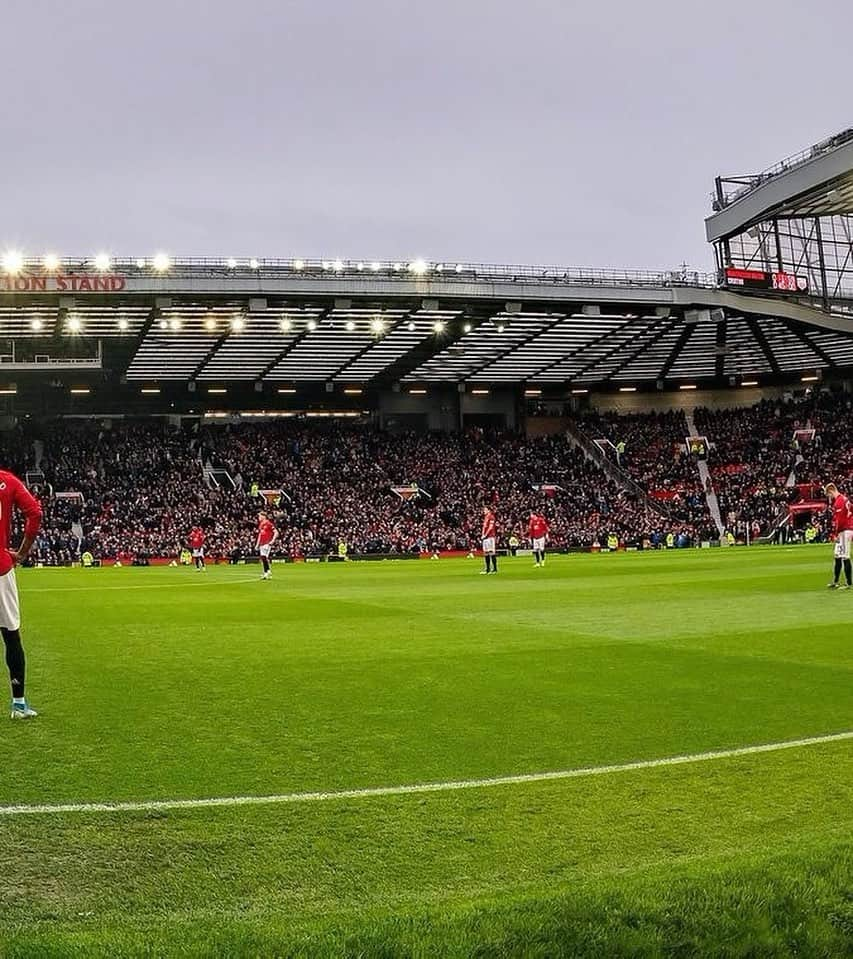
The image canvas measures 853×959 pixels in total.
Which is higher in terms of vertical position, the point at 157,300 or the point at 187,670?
the point at 157,300

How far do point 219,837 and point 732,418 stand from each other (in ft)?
245

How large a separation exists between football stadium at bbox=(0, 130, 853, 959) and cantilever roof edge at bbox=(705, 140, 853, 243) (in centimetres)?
20

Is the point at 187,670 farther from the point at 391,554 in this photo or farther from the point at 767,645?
the point at 391,554

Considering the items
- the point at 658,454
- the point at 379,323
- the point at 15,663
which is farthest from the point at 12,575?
the point at 658,454

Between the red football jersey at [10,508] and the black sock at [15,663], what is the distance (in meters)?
0.58

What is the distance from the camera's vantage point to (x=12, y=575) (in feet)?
29.1

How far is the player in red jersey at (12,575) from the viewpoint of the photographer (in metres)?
8.59

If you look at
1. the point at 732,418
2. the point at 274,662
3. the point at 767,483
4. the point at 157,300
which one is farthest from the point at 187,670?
the point at 732,418

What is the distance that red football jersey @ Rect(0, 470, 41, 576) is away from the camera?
863 centimetres

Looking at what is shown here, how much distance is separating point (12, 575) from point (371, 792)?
4.20 metres

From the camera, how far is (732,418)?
76.1 metres

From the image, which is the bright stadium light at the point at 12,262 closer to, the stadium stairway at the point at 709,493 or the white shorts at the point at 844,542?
the white shorts at the point at 844,542

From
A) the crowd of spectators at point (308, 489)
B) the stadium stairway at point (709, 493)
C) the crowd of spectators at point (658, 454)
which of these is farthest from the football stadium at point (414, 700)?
the crowd of spectators at point (658, 454)

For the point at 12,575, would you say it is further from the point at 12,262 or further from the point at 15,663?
the point at 12,262
